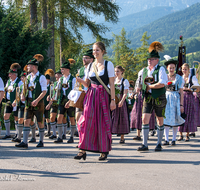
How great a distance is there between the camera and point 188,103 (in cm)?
895

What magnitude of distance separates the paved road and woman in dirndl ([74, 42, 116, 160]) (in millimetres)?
308

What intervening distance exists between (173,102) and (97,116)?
329cm

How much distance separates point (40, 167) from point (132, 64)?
59.1m

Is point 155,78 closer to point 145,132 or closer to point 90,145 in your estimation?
point 145,132

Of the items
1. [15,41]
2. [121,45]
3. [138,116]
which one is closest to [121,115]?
[138,116]

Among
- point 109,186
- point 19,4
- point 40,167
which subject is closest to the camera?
point 109,186

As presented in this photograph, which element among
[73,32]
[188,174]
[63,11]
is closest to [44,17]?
[63,11]

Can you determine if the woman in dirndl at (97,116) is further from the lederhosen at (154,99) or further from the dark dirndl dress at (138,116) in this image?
the dark dirndl dress at (138,116)

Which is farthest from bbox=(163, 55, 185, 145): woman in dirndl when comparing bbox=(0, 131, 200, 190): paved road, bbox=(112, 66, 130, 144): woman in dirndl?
bbox=(0, 131, 200, 190): paved road

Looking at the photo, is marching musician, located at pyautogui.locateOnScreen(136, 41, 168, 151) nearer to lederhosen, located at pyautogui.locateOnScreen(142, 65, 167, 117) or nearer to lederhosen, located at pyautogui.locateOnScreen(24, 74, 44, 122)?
lederhosen, located at pyautogui.locateOnScreen(142, 65, 167, 117)

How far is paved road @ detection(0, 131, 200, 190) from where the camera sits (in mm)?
3742

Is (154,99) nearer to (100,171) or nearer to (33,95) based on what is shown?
(100,171)

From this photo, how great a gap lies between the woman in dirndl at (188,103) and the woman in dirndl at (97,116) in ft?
13.3

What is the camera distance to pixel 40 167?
4.80 m
